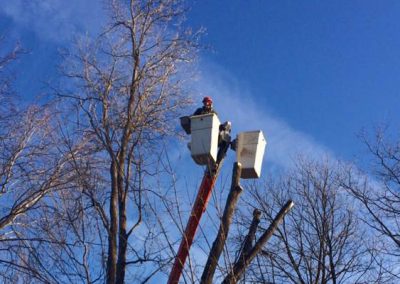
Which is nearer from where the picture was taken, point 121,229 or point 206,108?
point 206,108

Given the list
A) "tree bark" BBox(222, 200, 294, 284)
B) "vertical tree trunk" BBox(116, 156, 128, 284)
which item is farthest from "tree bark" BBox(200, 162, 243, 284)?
"vertical tree trunk" BBox(116, 156, 128, 284)

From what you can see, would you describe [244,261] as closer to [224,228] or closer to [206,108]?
[224,228]

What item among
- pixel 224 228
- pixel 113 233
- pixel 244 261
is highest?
pixel 113 233

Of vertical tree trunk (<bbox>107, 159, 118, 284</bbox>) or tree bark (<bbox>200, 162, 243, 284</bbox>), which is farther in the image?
vertical tree trunk (<bbox>107, 159, 118, 284</bbox>)

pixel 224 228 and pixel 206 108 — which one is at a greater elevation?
pixel 206 108

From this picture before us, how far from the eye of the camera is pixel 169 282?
4109mm

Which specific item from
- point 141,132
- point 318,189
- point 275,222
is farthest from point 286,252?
point 275,222

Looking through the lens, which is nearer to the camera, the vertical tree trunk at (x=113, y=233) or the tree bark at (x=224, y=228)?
the tree bark at (x=224, y=228)

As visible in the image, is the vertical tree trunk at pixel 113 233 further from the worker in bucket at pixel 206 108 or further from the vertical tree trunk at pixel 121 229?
the worker in bucket at pixel 206 108

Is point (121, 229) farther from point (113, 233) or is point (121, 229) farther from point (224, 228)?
point (224, 228)

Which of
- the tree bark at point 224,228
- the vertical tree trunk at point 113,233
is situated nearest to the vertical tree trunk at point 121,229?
the vertical tree trunk at point 113,233

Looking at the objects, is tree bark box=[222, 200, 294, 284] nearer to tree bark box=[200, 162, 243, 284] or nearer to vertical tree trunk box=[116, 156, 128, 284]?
tree bark box=[200, 162, 243, 284]

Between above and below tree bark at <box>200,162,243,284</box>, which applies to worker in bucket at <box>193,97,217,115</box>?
above

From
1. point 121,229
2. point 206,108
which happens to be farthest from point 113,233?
point 206,108
